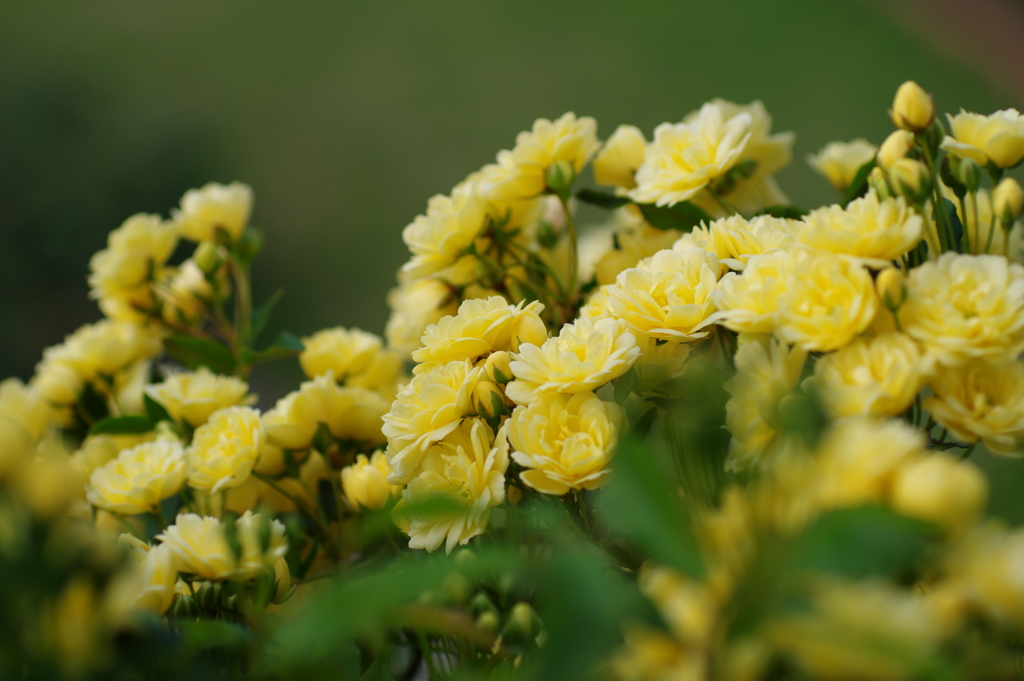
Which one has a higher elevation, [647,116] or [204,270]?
[204,270]

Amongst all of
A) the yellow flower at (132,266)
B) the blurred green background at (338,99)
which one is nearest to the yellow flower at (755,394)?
the yellow flower at (132,266)

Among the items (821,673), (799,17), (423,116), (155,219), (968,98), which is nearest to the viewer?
(821,673)

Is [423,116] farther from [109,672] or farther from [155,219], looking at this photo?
[109,672]

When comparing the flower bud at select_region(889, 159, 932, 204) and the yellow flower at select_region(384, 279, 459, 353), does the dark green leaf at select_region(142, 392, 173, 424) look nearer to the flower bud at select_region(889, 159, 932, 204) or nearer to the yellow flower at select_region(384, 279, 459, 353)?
the yellow flower at select_region(384, 279, 459, 353)

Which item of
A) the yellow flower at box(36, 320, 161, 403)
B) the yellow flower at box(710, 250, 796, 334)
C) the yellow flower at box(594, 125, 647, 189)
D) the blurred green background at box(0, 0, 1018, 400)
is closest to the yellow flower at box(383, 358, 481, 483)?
the yellow flower at box(710, 250, 796, 334)

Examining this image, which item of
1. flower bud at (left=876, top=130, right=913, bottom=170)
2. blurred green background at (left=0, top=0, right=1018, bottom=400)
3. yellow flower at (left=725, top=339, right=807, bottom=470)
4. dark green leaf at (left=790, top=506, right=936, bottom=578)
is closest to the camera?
dark green leaf at (left=790, top=506, right=936, bottom=578)

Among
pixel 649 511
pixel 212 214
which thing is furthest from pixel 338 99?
pixel 649 511

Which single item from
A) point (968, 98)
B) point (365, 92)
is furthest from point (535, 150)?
point (365, 92)
